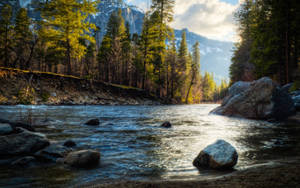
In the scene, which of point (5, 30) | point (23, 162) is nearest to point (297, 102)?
point (23, 162)

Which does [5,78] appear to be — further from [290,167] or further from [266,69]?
[266,69]

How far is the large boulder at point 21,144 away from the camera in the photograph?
4324mm

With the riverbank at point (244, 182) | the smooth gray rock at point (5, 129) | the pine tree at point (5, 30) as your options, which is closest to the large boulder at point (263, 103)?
the riverbank at point (244, 182)

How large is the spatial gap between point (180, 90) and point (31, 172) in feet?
141

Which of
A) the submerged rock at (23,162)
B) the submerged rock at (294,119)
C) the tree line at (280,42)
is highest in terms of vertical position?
the tree line at (280,42)

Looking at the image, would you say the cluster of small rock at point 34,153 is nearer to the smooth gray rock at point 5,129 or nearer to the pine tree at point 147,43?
the smooth gray rock at point 5,129

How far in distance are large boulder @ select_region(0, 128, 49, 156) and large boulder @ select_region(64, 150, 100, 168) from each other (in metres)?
1.16

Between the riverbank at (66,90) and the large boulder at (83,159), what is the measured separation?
1200 centimetres

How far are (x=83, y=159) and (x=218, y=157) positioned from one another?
8.64ft

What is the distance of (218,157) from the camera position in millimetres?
3840

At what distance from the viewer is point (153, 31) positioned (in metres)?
32.6

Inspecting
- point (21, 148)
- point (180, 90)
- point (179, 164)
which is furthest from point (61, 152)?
point (180, 90)

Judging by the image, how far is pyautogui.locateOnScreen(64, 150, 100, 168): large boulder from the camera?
3.89m

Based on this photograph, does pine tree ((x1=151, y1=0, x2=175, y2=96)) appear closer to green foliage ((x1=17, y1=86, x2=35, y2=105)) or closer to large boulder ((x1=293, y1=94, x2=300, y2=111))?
large boulder ((x1=293, y1=94, x2=300, y2=111))
